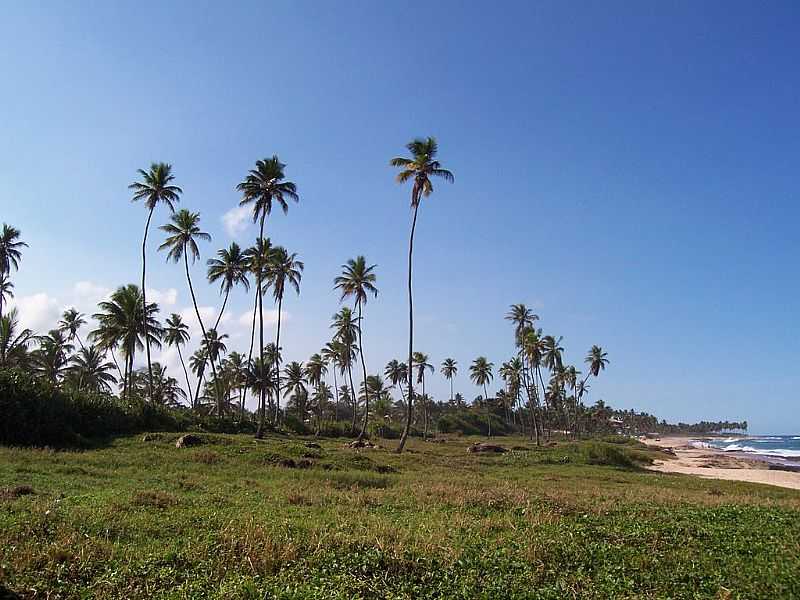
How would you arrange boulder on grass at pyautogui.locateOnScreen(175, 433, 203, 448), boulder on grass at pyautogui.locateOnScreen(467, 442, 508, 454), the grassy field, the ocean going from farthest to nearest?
the ocean, boulder on grass at pyautogui.locateOnScreen(467, 442, 508, 454), boulder on grass at pyautogui.locateOnScreen(175, 433, 203, 448), the grassy field

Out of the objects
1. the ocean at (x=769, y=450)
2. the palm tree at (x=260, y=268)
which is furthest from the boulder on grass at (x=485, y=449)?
the ocean at (x=769, y=450)

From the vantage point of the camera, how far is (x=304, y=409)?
79250 mm

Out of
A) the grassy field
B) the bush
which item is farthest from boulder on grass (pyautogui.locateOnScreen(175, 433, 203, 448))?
the grassy field

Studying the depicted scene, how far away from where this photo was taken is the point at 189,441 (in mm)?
28406

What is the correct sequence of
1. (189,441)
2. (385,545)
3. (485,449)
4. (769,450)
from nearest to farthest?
(385,545), (189,441), (485,449), (769,450)

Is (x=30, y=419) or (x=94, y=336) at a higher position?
(x=94, y=336)

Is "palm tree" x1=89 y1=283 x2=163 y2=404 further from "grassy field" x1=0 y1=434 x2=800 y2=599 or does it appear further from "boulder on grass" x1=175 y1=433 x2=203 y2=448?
"grassy field" x1=0 y1=434 x2=800 y2=599

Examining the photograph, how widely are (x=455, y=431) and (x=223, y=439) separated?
6941 centimetres

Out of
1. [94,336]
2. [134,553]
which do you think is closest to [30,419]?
[94,336]

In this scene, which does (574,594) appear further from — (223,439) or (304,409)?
(304,409)

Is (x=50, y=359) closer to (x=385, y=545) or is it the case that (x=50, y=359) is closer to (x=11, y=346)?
(x=11, y=346)

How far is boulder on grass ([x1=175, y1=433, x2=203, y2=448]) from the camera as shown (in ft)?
91.5

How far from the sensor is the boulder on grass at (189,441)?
2789 cm

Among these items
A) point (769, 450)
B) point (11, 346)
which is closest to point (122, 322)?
point (11, 346)
